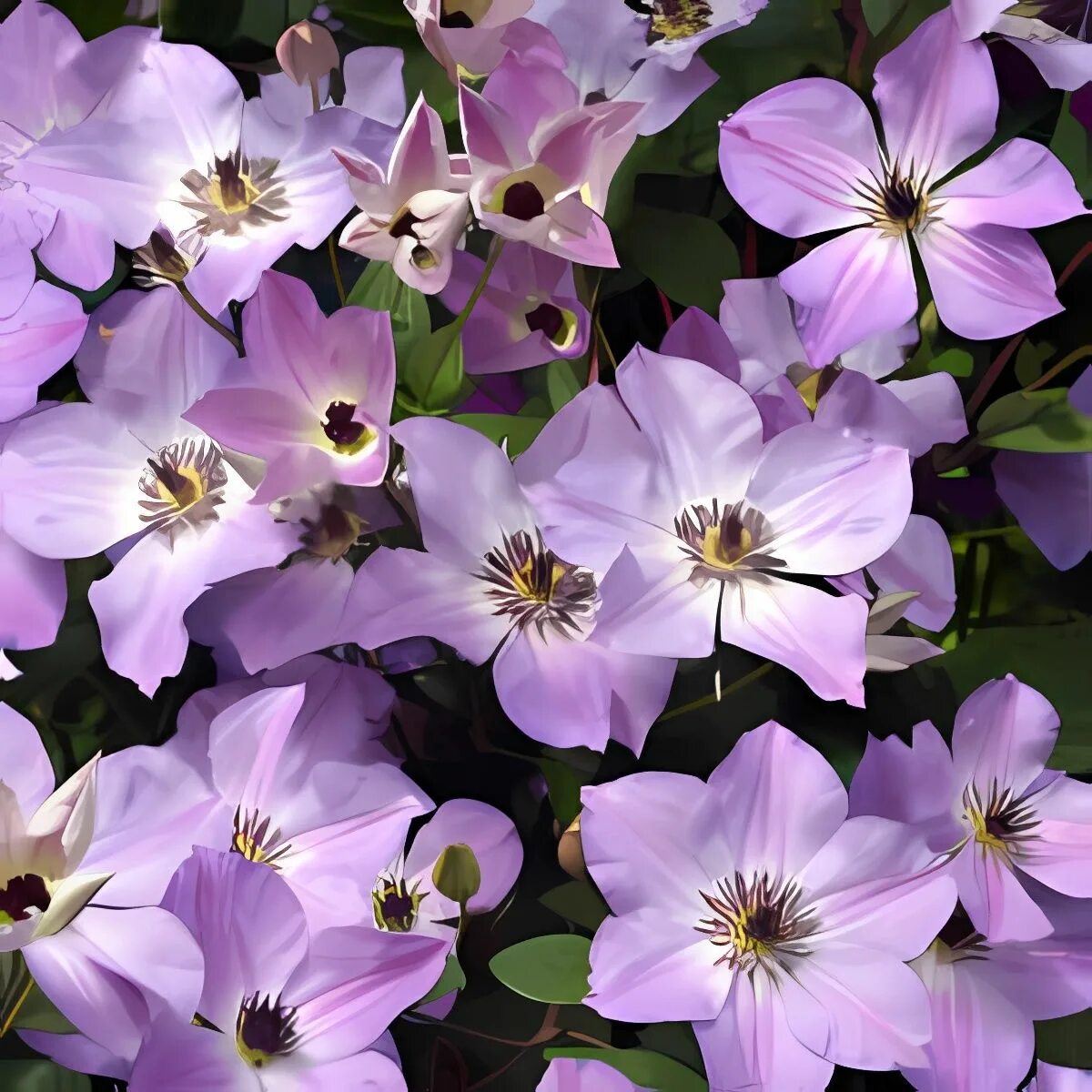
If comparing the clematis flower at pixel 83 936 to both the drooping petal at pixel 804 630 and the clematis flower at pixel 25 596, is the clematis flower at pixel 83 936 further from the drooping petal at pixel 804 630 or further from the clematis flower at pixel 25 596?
the drooping petal at pixel 804 630

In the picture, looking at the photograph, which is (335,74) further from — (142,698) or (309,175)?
(142,698)

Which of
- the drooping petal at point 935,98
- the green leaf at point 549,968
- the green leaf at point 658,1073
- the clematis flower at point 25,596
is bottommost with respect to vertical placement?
the green leaf at point 658,1073

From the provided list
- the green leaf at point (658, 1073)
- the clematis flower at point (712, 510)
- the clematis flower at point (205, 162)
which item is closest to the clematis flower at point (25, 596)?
the clematis flower at point (205, 162)

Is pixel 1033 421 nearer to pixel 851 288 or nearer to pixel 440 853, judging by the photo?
pixel 851 288

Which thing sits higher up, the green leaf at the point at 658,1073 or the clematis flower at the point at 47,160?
the clematis flower at the point at 47,160

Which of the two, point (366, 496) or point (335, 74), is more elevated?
point (335, 74)

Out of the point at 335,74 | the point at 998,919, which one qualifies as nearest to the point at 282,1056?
the point at 998,919
